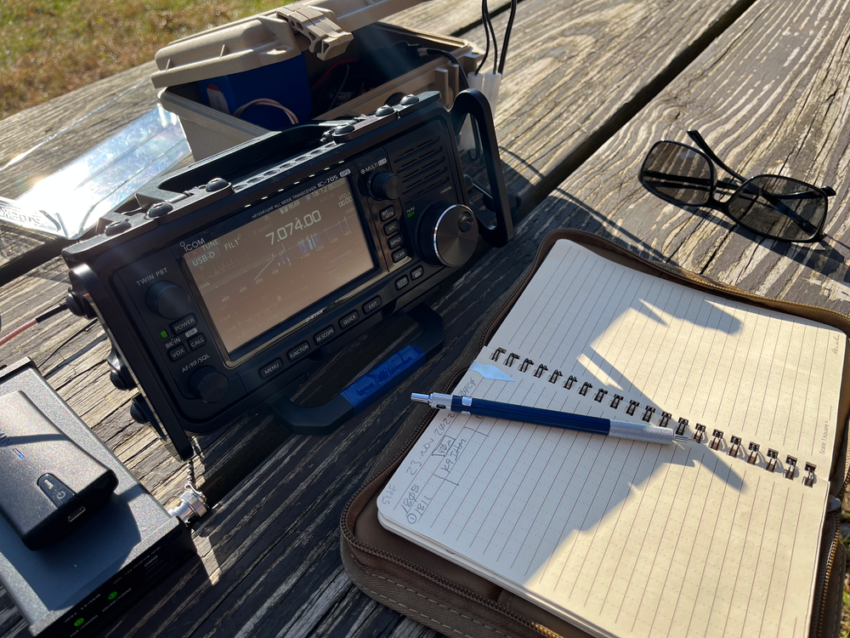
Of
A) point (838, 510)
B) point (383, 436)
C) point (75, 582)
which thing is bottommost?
point (838, 510)

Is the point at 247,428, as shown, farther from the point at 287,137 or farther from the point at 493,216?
the point at 493,216

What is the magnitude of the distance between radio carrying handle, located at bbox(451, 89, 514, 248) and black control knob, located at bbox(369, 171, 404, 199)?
1.01 feet

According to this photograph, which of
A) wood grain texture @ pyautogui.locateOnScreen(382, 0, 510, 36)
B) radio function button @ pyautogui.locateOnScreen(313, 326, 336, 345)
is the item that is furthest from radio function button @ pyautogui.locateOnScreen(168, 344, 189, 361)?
wood grain texture @ pyautogui.locateOnScreen(382, 0, 510, 36)

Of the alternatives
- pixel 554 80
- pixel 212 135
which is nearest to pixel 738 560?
pixel 212 135

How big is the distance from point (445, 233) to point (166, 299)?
22.3 inches

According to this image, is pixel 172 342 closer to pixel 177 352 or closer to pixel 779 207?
pixel 177 352

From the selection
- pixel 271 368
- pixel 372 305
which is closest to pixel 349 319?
pixel 372 305

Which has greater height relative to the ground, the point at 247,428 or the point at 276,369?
the point at 276,369

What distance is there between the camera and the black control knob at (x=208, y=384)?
3.32ft

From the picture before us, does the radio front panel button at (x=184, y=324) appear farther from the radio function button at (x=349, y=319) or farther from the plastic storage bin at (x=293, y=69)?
the plastic storage bin at (x=293, y=69)

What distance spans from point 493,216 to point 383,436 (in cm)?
74

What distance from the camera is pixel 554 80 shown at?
2152 millimetres

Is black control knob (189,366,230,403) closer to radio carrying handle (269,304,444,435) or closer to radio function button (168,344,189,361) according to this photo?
radio function button (168,344,189,361)

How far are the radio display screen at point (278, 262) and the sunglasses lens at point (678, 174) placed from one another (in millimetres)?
977
